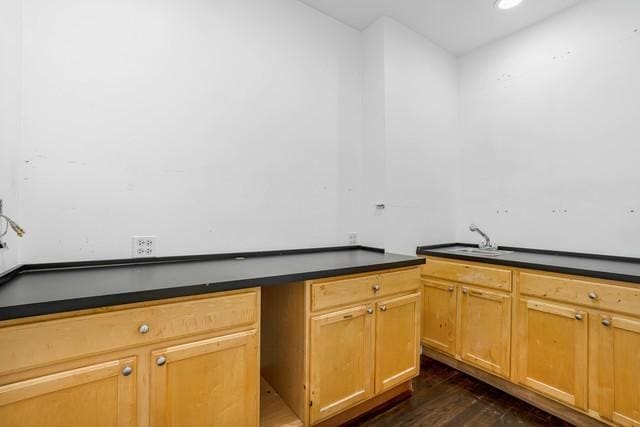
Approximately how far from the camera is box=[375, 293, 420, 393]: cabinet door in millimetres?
1646

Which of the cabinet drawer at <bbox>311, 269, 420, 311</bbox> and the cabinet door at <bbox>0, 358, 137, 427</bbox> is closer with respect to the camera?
the cabinet door at <bbox>0, 358, 137, 427</bbox>

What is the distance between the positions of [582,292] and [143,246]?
7.79ft

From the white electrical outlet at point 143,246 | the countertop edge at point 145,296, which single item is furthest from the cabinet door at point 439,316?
the white electrical outlet at point 143,246

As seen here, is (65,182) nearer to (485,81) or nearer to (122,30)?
(122,30)

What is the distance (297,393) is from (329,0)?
8.18ft

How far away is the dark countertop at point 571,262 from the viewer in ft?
4.99

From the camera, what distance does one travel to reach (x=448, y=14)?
2.20 metres

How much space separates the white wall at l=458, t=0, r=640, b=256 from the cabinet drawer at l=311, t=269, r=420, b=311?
1.24 m

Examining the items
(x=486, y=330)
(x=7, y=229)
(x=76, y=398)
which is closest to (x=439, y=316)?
(x=486, y=330)

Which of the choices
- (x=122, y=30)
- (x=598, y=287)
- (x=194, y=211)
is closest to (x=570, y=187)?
(x=598, y=287)

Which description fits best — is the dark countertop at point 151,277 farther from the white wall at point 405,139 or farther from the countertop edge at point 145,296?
the white wall at point 405,139

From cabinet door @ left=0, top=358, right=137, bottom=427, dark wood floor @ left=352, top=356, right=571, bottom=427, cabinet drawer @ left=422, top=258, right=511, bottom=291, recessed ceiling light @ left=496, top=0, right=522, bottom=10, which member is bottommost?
dark wood floor @ left=352, top=356, right=571, bottom=427

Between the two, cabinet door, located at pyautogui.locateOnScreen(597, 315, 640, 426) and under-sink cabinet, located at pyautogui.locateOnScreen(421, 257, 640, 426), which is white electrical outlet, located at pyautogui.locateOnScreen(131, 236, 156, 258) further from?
cabinet door, located at pyautogui.locateOnScreen(597, 315, 640, 426)

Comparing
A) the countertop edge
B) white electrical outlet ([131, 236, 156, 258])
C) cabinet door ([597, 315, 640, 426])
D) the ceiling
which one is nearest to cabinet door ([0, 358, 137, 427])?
the countertop edge
